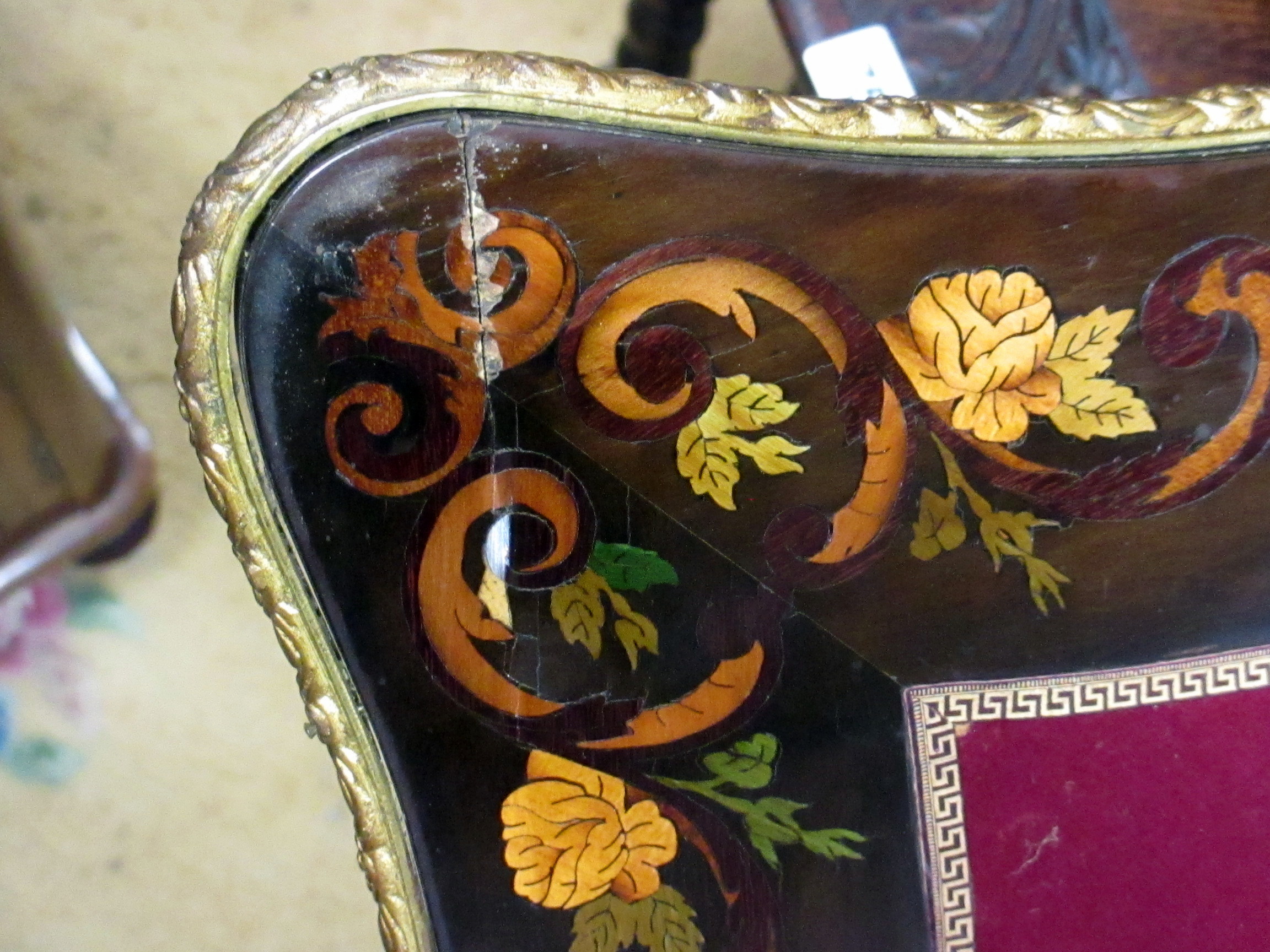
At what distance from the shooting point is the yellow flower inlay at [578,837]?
0.48m

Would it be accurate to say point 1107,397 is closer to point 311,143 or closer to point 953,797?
point 953,797

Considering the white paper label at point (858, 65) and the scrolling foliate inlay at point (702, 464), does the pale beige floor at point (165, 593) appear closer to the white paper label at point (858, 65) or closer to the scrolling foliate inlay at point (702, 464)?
the white paper label at point (858, 65)

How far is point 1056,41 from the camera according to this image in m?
0.73

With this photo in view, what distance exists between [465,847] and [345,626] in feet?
0.36

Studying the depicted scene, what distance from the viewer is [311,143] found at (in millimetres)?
435

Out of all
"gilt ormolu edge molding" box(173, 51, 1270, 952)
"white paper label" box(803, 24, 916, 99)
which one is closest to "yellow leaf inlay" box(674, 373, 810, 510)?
"gilt ormolu edge molding" box(173, 51, 1270, 952)

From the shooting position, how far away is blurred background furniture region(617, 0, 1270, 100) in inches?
28.5

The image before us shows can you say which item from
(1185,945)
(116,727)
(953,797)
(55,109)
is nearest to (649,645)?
(953,797)

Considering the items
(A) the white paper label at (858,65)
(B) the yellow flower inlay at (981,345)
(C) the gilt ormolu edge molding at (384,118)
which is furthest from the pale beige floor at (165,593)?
(B) the yellow flower inlay at (981,345)

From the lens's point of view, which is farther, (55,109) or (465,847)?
(55,109)

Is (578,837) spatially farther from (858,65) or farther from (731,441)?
(858,65)

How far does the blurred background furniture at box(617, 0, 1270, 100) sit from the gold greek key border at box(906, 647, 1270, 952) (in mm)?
388

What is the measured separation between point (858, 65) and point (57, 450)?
2.29 feet

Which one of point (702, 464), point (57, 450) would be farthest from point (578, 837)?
point (57, 450)
